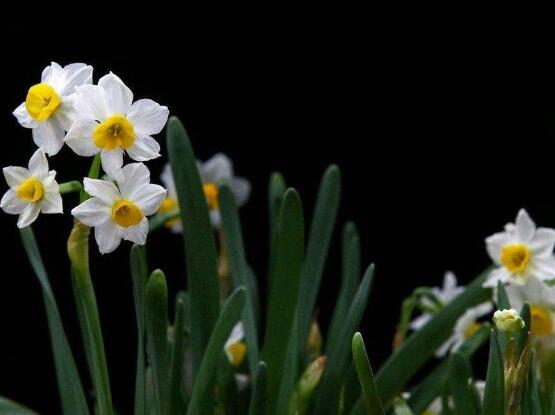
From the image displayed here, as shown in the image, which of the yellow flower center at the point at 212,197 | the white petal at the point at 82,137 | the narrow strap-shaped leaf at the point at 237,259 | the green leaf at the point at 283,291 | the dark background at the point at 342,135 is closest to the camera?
the white petal at the point at 82,137

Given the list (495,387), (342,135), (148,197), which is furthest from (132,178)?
(342,135)

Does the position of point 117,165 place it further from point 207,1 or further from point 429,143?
point 429,143

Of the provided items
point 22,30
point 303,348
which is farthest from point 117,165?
point 22,30

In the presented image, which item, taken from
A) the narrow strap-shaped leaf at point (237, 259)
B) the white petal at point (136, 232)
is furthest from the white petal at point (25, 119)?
the narrow strap-shaped leaf at point (237, 259)

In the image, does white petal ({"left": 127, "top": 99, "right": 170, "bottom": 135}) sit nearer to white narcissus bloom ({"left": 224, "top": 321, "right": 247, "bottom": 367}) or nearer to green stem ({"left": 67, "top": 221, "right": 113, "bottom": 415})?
green stem ({"left": 67, "top": 221, "right": 113, "bottom": 415})

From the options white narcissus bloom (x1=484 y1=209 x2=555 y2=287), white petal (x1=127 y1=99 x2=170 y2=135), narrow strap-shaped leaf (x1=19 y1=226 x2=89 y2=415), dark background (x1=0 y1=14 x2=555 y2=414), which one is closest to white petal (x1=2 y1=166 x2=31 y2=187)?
white petal (x1=127 y1=99 x2=170 y2=135)

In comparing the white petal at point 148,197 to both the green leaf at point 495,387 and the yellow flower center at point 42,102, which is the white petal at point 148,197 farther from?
the green leaf at point 495,387

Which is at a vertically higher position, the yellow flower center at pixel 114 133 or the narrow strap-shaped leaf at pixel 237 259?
the yellow flower center at pixel 114 133
